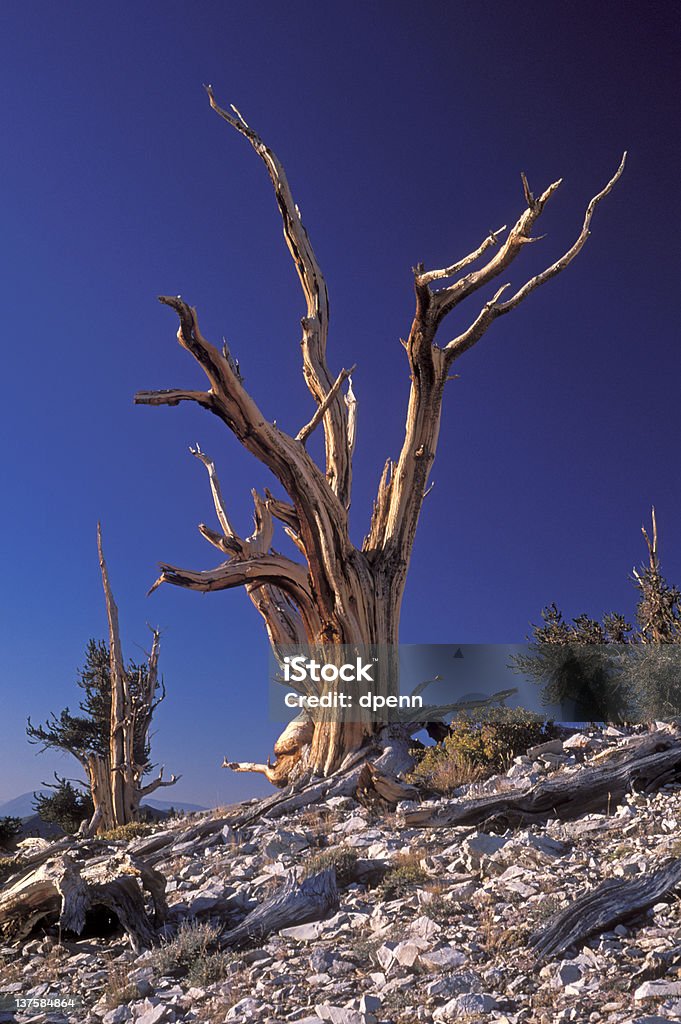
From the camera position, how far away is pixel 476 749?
10.2 metres

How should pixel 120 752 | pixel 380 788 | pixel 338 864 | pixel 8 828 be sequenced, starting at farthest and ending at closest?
pixel 8 828 → pixel 120 752 → pixel 380 788 → pixel 338 864

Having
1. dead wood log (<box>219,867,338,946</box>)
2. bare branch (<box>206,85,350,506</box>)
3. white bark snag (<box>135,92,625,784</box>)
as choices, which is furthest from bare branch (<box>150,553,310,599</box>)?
dead wood log (<box>219,867,338,946</box>)

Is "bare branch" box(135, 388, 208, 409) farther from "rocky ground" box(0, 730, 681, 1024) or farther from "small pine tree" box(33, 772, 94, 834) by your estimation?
"small pine tree" box(33, 772, 94, 834)

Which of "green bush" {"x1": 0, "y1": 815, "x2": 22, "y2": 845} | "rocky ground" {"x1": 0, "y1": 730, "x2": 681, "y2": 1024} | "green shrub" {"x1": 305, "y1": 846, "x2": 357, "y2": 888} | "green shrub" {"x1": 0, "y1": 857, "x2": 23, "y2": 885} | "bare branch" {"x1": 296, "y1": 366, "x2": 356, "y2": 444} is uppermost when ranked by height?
"bare branch" {"x1": 296, "y1": 366, "x2": 356, "y2": 444}

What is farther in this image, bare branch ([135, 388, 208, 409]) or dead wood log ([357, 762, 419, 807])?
bare branch ([135, 388, 208, 409])

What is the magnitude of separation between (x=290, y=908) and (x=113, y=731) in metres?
13.2

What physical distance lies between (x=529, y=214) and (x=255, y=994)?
32.9 feet

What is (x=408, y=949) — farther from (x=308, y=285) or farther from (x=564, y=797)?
(x=308, y=285)

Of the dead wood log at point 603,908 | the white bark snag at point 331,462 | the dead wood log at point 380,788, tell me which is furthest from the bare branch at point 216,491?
the dead wood log at point 603,908

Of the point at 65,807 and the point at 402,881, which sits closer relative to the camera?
the point at 402,881

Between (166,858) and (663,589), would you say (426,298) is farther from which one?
(663,589)

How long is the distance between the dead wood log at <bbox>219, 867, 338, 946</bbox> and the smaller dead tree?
40.6ft

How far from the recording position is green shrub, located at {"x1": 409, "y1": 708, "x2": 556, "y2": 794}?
974cm

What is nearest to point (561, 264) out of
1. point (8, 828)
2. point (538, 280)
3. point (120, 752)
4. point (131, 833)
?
point (538, 280)
